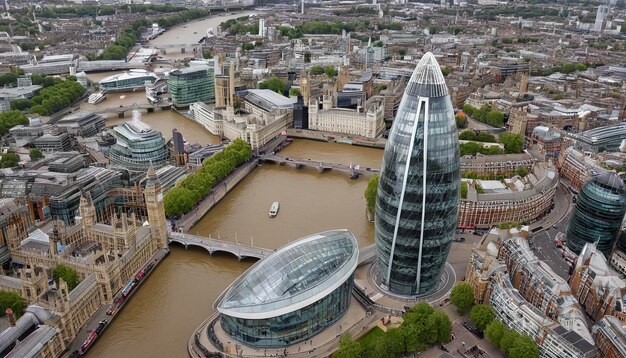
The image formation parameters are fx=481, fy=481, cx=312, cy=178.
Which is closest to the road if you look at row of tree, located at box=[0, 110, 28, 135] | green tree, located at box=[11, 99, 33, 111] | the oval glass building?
the oval glass building

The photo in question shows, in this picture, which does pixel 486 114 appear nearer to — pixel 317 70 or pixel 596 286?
pixel 317 70

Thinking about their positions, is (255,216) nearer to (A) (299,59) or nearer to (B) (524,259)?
(B) (524,259)

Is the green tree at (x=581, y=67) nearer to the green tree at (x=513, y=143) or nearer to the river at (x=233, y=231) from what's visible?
the green tree at (x=513, y=143)

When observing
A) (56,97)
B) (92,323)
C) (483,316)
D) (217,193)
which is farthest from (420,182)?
(56,97)

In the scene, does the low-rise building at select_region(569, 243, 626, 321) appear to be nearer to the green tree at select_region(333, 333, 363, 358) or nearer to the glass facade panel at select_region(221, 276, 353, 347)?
the green tree at select_region(333, 333, 363, 358)

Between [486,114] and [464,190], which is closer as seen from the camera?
[464,190]
